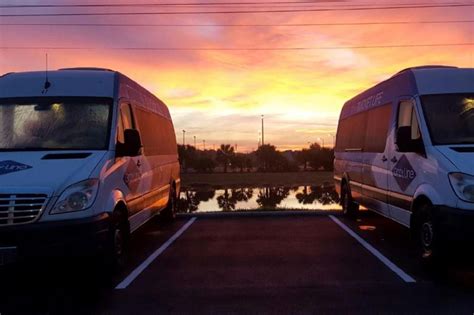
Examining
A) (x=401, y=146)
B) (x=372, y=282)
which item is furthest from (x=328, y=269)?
(x=401, y=146)

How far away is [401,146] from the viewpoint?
24.0 ft

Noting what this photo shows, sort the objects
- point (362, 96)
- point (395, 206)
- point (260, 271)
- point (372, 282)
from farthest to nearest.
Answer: point (362, 96) < point (395, 206) < point (260, 271) < point (372, 282)

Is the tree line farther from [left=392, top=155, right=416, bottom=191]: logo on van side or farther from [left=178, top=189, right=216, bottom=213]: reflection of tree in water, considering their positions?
[left=392, top=155, right=416, bottom=191]: logo on van side

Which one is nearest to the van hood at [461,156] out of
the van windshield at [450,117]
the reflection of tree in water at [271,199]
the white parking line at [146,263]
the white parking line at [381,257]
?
the van windshield at [450,117]

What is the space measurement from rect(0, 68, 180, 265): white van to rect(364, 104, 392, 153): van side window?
14.2 feet

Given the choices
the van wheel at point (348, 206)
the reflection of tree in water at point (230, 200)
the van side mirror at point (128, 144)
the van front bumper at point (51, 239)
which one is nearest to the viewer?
the van front bumper at point (51, 239)

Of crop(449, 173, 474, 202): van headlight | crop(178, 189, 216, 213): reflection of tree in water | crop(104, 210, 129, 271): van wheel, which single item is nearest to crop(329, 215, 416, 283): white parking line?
crop(449, 173, 474, 202): van headlight

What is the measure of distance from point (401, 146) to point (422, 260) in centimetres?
164

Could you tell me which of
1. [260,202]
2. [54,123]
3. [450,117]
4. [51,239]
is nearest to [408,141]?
[450,117]

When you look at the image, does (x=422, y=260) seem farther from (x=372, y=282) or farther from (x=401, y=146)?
(x=401, y=146)

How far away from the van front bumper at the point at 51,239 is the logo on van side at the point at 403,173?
459 cm

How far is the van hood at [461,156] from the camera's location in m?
6.20

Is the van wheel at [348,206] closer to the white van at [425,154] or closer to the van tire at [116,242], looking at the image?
the white van at [425,154]

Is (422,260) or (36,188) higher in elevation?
(36,188)
